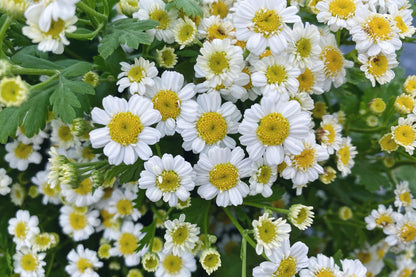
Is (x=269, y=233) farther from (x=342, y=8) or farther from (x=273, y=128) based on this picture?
(x=342, y=8)

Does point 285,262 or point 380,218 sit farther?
point 380,218

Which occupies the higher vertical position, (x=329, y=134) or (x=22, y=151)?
(x=329, y=134)

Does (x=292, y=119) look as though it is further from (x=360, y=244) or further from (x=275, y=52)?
(x=360, y=244)

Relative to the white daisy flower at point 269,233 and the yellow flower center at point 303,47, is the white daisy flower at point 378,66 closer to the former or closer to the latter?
the yellow flower center at point 303,47

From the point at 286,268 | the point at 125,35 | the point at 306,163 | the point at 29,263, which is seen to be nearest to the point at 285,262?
the point at 286,268

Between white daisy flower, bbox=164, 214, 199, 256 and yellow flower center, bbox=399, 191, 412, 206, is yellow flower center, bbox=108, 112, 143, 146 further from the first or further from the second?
yellow flower center, bbox=399, 191, 412, 206

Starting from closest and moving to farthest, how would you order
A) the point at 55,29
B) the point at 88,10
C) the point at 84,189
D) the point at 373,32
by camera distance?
the point at 55,29
the point at 88,10
the point at 373,32
the point at 84,189

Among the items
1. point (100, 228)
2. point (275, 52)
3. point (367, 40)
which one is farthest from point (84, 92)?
point (367, 40)

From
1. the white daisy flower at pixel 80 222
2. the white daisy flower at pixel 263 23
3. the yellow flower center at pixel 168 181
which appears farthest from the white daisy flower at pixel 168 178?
the white daisy flower at pixel 80 222
